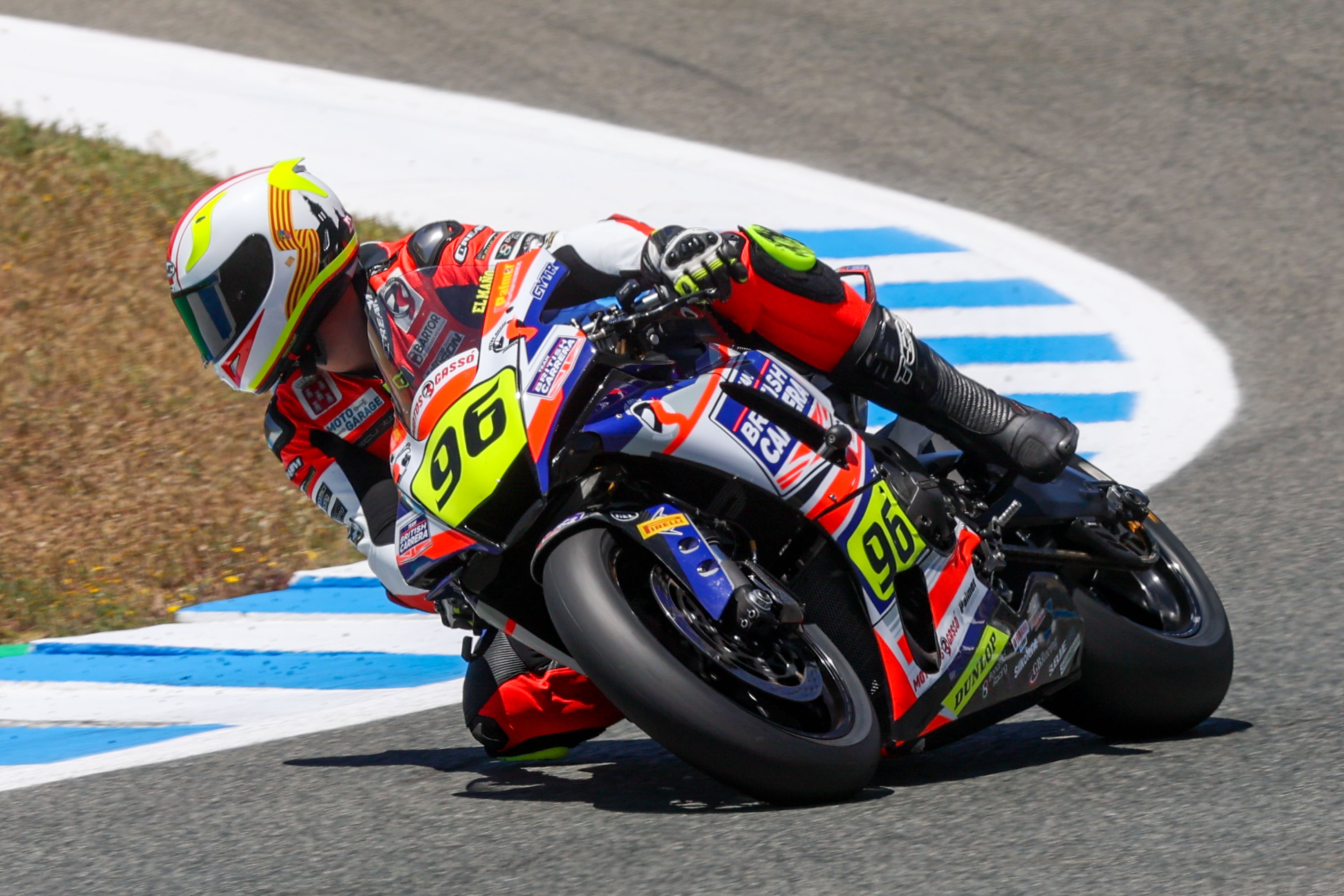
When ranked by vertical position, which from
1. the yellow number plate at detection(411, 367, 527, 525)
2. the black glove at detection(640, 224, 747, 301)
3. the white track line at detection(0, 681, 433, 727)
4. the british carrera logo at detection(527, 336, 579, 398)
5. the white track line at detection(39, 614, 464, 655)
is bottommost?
the white track line at detection(0, 681, 433, 727)

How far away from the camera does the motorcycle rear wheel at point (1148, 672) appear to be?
3.97 meters

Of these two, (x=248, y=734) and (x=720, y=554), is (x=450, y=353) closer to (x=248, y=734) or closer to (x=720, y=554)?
(x=720, y=554)

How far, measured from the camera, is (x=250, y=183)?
398 centimetres

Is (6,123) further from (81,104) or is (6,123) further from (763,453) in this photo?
(763,453)

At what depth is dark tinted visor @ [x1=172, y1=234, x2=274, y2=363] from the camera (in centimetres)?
387

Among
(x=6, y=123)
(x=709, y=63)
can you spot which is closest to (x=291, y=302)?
(x=6, y=123)

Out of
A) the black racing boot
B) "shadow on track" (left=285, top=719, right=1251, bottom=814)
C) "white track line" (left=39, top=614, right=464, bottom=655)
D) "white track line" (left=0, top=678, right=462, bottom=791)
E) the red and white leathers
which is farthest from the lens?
"white track line" (left=39, top=614, right=464, bottom=655)

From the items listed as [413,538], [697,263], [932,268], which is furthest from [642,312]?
[932,268]

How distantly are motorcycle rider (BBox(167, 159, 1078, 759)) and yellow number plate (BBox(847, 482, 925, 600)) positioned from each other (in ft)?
1.37

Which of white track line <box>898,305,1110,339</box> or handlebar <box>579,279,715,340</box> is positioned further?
white track line <box>898,305,1110,339</box>

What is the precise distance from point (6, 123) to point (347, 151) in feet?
6.41

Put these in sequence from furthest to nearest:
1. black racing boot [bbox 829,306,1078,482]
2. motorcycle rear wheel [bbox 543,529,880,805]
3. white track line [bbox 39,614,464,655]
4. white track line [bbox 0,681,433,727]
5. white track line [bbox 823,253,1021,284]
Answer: white track line [bbox 823,253,1021,284], white track line [bbox 39,614,464,655], white track line [bbox 0,681,433,727], black racing boot [bbox 829,306,1078,482], motorcycle rear wheel [bbox 543,529,880,805]

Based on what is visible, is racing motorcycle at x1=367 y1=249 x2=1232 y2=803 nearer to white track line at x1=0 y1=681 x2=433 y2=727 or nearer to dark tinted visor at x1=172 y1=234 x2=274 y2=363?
dark tinted visor at x1=172 y1=234 x2=274 y2=363

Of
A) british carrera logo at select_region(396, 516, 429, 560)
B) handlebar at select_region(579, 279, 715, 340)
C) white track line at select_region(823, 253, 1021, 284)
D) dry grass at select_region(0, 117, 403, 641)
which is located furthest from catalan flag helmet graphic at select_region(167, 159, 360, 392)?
white track line at select_region(823, 253, 1021, 284)
